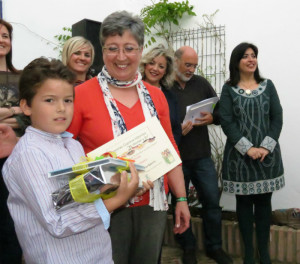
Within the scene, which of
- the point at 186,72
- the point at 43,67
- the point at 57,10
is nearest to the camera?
the point at 43,67

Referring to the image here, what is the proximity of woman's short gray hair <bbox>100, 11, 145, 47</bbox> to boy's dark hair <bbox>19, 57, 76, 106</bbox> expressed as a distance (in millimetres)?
362

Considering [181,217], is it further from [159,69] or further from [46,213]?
[159,69]

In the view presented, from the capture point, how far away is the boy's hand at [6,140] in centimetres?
190

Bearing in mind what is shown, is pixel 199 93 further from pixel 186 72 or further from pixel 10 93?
pixel 10 93

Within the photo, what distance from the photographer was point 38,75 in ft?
4.36

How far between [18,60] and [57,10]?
3.19 ft

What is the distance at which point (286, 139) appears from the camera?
4.50m

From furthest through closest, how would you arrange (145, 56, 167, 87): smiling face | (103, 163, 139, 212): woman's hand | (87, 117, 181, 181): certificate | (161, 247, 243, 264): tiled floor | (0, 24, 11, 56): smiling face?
(161, 247, 243, 264): tiled floor < (145, 56, 167, 87): smiling face < (0, 24, 11, 56): smiling face < (87, 117, 181, 181): certificate < (103, 163, 139, 212): woman's hand

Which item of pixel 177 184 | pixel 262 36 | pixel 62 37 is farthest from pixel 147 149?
pixel 62 37

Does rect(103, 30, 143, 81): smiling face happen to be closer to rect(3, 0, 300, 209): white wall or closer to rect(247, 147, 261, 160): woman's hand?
rect(247, 147, 261, 160): woman's hand

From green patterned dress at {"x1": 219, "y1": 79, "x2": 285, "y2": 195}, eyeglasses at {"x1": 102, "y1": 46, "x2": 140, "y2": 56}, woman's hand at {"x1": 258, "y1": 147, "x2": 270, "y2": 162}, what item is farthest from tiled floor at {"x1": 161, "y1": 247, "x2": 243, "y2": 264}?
eyeglasses at {"x1": 102, "y1": 46, "x2": 140, "y2": 56}

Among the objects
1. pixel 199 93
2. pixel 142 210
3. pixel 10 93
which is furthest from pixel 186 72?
pixel 142 210

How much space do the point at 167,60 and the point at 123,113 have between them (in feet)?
4.89

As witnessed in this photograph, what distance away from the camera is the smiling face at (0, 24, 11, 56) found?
2523 mm
